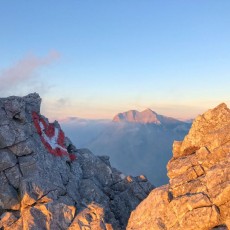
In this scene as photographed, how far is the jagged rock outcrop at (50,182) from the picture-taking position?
128 ft

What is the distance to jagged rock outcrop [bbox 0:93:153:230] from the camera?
128ft

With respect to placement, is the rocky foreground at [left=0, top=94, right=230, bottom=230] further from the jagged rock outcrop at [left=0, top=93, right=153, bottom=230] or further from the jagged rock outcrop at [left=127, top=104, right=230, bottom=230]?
the jagged rock outcrop at [left=0, top=93, right=153, bottom=230]

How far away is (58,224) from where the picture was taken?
38.0 meters

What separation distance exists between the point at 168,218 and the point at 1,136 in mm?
30561

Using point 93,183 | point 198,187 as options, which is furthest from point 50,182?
point 198,187

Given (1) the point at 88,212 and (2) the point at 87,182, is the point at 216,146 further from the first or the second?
(2) the point at 87,182

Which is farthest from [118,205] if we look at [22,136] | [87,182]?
[22,136]

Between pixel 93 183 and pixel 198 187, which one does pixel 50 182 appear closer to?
pixel 93 183

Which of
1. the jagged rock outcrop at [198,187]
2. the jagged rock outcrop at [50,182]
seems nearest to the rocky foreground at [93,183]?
the jagged rock outcrop at [198,187]

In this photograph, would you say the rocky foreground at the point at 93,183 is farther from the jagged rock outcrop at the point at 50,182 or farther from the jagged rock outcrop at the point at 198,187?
the jagged rock outcrop at the point at 50,182

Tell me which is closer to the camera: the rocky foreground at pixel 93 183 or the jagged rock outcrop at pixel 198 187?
the jagged rock outcrop at pixel 198 187

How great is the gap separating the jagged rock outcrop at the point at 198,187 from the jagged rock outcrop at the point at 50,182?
8.36 m

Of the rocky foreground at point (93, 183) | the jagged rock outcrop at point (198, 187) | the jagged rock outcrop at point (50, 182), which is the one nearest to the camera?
the jagged rock outcrop at point (198, 187)

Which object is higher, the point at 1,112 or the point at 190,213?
the point at 1,112
